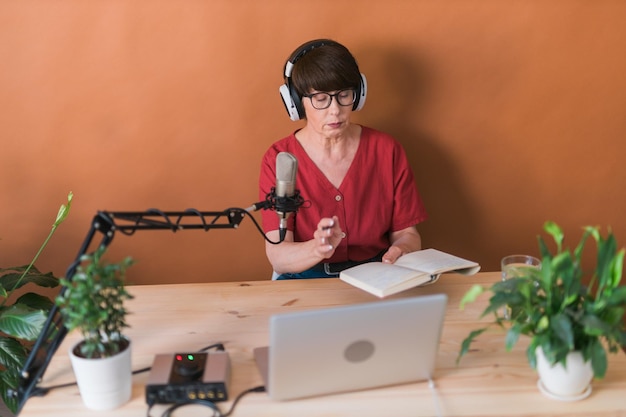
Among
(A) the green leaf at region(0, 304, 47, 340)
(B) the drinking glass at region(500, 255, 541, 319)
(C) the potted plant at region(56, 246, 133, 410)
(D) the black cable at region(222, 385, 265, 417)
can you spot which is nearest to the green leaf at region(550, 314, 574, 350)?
(B) the drinking glass at region(500, 255, 541, 319)

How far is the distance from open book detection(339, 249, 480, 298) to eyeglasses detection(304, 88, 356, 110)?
564mm

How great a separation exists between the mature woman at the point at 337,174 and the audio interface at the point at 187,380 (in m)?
0.63

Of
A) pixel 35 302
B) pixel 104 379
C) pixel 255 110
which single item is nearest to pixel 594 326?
pixel 104 379

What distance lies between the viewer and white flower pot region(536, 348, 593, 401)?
1182 millimetres

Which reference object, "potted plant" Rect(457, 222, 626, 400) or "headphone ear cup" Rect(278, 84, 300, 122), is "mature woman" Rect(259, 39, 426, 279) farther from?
"potted plant" Rect(457, 222, 626, 400)

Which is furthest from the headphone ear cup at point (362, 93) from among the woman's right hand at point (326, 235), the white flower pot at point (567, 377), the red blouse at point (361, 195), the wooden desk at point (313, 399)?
the white flower pot at point (567, 377)

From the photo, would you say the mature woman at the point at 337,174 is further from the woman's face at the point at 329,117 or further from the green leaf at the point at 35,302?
the green leaf at the point at 35,302

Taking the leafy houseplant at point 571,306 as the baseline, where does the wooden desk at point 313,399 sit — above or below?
below

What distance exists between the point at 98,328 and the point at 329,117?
3.42 ft

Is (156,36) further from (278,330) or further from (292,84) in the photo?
(278,330)

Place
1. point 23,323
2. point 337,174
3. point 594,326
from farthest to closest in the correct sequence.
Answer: point 337,174 → point 23,323 → point 594,326

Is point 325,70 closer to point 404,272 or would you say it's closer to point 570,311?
point 404,272

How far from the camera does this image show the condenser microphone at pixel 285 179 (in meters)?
1.37

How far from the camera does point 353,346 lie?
3.83ft
